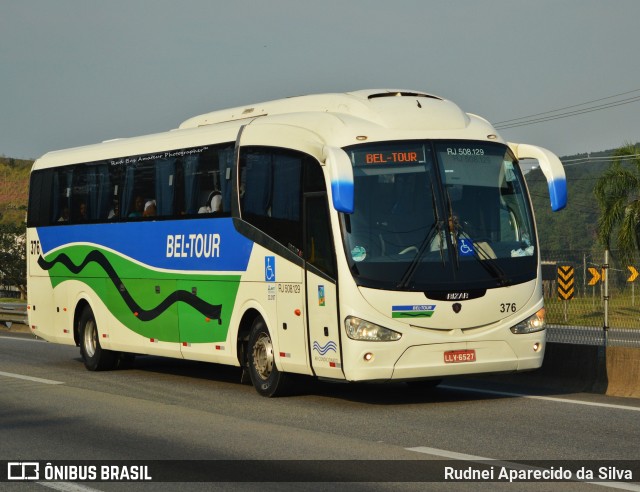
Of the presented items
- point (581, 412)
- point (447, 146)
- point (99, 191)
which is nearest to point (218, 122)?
point (99, 191)

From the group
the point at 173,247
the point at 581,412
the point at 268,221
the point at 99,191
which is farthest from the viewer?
the point at 99,191

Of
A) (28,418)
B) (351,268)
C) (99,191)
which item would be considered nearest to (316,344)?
(351,268)

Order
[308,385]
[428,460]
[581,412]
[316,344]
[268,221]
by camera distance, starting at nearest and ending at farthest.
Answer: [428,460] < [581,412] < [316,344] < [268,221] < [308,385]

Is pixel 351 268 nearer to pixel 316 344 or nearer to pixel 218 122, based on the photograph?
pixel 316 344

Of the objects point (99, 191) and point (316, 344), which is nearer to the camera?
point (316, 344)

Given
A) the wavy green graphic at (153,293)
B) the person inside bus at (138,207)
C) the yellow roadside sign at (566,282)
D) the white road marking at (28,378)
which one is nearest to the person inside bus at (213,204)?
the wavy green graphic at (153,293)

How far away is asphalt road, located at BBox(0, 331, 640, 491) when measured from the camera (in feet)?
33.1

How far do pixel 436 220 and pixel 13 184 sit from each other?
136m

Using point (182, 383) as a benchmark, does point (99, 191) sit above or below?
above

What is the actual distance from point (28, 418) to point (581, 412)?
613cm

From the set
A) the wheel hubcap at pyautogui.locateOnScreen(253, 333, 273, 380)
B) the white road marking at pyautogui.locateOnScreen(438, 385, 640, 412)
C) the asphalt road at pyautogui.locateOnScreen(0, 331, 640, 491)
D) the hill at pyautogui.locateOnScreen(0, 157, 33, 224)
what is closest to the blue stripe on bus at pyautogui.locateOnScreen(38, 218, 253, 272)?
the wheel hubcap at pyautogui.locateOnScreen(253, 333, 273, 380)

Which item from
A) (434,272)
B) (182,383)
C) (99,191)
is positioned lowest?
(182,383)

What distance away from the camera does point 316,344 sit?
A: 14.3 meters

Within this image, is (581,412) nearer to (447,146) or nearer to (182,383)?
(447,146)
